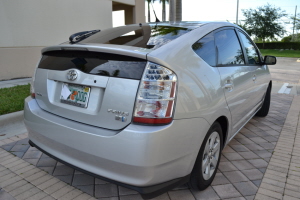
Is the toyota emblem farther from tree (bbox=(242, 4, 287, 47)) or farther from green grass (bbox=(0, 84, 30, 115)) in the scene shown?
tree (bbox=(242, 4, 287, 47))

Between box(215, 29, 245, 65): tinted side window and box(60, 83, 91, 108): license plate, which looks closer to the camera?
box(60, 83, 91, 108): license plate

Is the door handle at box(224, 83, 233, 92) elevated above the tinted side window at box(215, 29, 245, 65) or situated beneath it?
situated beneath

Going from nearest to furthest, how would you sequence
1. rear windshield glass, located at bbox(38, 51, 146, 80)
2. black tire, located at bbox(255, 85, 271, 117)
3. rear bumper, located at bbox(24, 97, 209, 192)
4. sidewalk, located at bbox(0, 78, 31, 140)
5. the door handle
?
rear bumper, located at bbox(24, 97, 209, 192) < rear windshield glass, located at bbox(38, 51, 146, 80) < the door handle < sidewalk, located at bbox(0, 78, 31, 140) < black tire, located at bbox(255, 85, 271, 117)

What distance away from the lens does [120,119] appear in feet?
6.22

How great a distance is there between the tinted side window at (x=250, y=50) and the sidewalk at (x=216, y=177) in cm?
119

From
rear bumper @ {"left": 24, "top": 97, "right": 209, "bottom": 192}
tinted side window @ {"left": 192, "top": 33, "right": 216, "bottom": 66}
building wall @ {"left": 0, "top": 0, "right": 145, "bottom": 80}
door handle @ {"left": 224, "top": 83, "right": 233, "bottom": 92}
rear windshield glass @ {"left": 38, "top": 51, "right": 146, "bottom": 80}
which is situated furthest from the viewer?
building wall @ {"left": 0, "top": 0, "right": 145, "bottom": 80}

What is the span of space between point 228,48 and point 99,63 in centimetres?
164

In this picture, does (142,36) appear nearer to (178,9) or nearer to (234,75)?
(234,75)

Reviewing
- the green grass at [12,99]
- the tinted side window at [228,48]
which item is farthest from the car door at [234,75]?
the green grass at [12,99]

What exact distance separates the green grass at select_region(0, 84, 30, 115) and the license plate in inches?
113

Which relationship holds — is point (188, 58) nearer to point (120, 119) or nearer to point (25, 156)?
→ point (120, 119)

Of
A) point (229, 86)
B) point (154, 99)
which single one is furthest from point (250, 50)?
point (154, 99)

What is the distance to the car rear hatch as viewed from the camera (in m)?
1.90

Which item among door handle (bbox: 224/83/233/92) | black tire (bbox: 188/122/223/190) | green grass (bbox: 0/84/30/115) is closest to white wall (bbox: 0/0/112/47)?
green grass (bbox: 0/84/30/115)
